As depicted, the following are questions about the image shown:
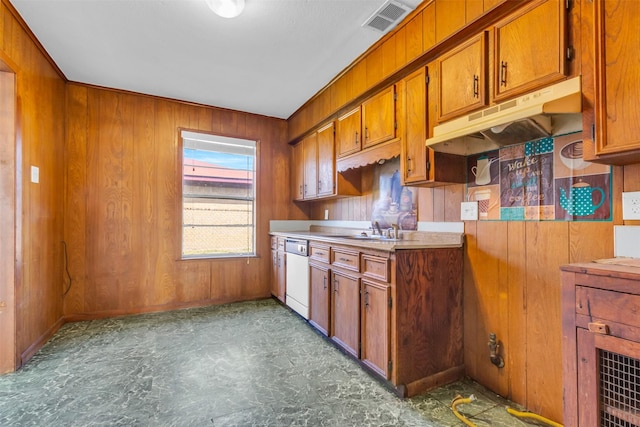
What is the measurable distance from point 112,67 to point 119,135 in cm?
80

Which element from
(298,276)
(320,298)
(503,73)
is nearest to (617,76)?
(503,73)

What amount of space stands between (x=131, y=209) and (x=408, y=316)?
329 cm

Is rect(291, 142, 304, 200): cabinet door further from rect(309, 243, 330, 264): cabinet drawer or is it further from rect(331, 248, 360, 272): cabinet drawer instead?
rect(331, 248, 360, 272): cabinet drawer

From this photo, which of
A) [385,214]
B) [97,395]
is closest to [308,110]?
[385,214]

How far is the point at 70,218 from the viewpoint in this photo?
3.27 m

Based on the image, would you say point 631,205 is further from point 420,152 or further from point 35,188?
point 35,188

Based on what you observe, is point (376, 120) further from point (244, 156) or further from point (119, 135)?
point (119, 135)

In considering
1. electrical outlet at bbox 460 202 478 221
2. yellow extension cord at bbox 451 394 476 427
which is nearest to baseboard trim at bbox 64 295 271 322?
yellow extension cord at bbox 451 394 476 427

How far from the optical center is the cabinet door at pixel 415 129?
215 centimetres

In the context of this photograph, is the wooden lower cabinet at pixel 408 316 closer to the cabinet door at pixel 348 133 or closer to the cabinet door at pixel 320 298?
the cabinet door at pixel 320 298

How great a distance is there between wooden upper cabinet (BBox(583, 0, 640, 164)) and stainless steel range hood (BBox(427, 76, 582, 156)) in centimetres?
9

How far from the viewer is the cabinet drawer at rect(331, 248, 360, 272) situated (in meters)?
2.32

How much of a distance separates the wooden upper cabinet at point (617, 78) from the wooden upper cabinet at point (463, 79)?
533 millimetres

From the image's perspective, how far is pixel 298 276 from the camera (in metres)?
3.31
